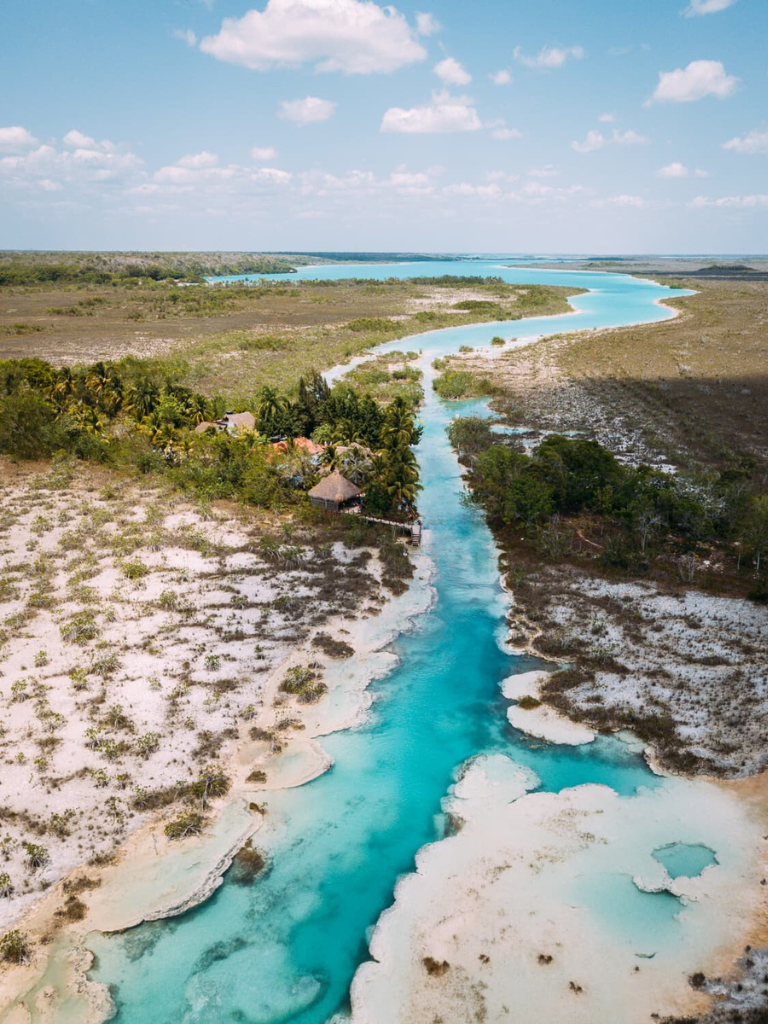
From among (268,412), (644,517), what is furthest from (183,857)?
(268,412)

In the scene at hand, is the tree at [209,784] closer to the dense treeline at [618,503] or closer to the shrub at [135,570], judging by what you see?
the shrub at [135,570]

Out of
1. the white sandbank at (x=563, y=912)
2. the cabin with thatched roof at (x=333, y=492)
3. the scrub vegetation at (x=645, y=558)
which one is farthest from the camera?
the cabin with thatched roof at (x=333, y=492)

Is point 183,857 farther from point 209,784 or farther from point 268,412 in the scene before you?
point 268,412

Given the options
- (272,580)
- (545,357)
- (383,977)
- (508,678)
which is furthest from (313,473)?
(545,357)

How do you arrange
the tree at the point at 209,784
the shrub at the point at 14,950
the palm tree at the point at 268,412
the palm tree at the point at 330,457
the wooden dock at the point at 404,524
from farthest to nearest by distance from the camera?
the palm tree at the point at 268,412 → the palm tree at the point at 330,457 → the wooden dock at the point at 404,524 → the tree at the point at 209,784 → the shrub at the point at 14,950

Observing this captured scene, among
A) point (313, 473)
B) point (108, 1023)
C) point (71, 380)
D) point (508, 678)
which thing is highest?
point (71, 380)

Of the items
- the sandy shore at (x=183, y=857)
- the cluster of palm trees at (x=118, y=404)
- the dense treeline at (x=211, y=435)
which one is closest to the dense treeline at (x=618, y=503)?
the dense treeline at (x=211, y=435)

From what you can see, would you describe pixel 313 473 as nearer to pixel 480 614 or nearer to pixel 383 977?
pixel 480 614
